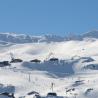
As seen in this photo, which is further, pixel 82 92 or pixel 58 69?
pixel 58 69

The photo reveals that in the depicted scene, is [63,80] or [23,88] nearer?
[23,88]

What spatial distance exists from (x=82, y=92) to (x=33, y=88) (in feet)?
57.7

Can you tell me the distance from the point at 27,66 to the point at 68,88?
4180 cm

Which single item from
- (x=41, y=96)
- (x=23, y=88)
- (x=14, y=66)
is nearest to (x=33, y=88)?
(x=23, y=88)

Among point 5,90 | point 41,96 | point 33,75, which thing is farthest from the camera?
point 33,75

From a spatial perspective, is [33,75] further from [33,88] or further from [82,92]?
[82,92]

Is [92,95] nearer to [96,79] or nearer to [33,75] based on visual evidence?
[96,79]

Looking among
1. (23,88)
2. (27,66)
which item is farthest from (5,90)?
(27,66)

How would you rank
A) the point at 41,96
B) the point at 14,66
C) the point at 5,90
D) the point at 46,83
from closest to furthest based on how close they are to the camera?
1. the point at 41,96
2. the point at 5,90
3. the point at 46,83
4. the point at 14,66

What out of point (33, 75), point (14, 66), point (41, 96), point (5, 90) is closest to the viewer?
point (41, 96)

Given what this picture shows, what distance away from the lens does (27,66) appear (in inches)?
7653

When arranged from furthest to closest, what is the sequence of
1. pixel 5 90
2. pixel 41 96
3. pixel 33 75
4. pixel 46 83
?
1. pixel 33 75
2. pixel 46 83
3. pixel 5 90
4. pixel 41 96

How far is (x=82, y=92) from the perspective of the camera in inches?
5719

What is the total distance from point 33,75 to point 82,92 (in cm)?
3425
